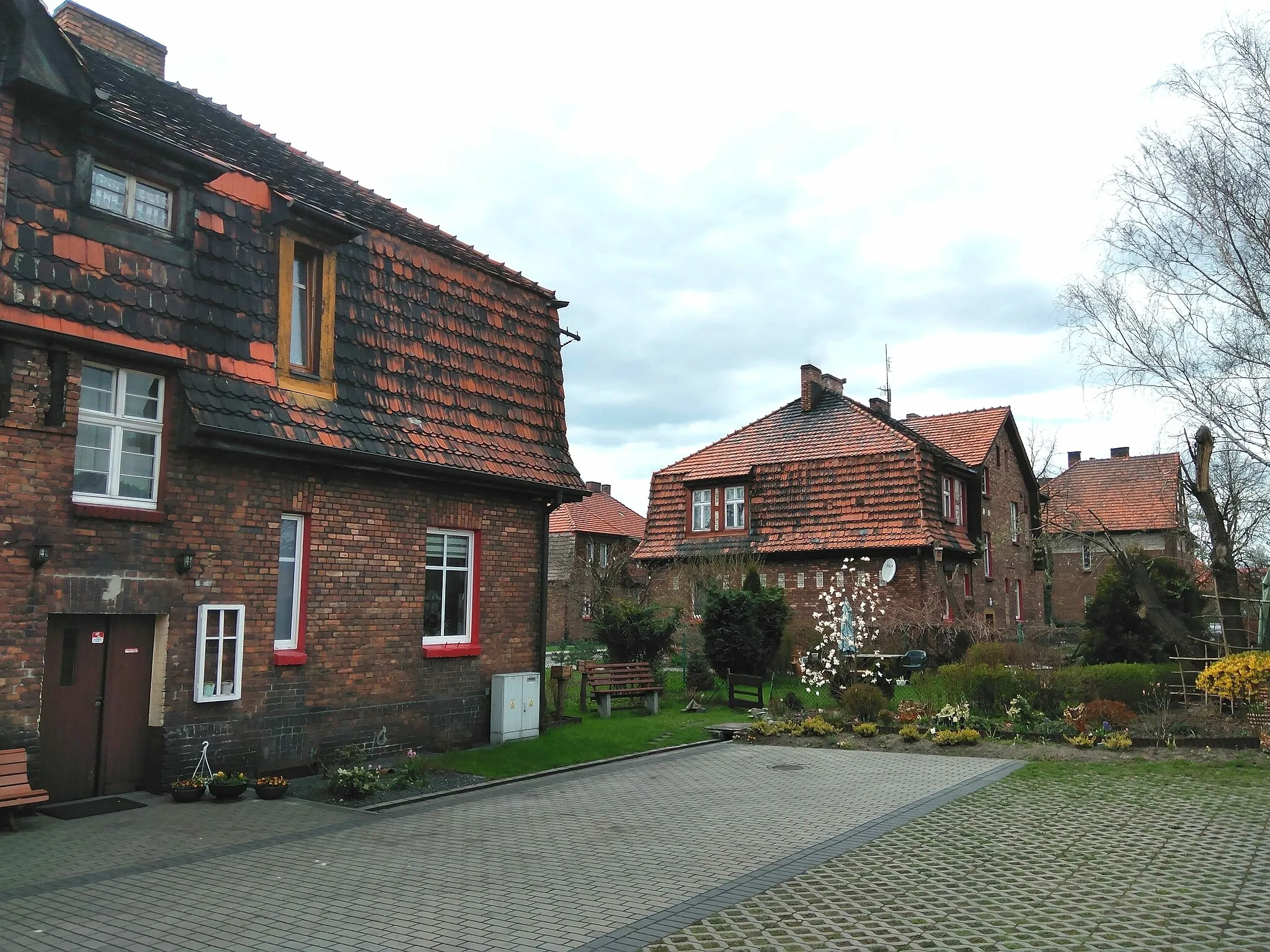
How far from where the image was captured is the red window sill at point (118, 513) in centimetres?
1012

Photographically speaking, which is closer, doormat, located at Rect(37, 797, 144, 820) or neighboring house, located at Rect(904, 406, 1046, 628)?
doormat, located at Rect(37, 797, 144, 820)

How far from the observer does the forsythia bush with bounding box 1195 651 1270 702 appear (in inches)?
631

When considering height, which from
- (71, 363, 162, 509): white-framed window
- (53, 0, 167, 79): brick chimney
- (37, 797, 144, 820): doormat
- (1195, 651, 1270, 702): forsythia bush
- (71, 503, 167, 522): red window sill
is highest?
(53, 0, 167, 79): brick chimney

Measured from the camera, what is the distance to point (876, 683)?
2067cm

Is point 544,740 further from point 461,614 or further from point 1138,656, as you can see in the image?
point 1138,656

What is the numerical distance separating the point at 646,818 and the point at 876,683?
11339 millimetres

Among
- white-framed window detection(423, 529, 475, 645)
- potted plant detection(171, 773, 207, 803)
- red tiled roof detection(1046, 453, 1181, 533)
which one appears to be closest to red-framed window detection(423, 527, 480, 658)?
white-framed window detection(423, 529, 475, 645)

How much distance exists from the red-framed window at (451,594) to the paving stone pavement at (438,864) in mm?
2830

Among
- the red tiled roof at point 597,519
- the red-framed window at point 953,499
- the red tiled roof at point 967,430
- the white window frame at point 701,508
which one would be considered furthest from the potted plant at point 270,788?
the red tiled roof at point 597,519

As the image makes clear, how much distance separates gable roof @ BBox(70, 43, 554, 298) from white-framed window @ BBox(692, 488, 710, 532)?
17261 mm

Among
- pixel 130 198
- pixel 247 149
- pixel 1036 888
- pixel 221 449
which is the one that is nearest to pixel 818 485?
pixel 247 149

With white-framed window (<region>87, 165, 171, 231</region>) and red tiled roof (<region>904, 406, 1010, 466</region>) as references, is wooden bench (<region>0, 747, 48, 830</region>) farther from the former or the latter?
red tiled roof (<region>904, 406, 1010, 466</region>)

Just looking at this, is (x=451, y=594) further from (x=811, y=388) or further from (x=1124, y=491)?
(x=1124, y=491)

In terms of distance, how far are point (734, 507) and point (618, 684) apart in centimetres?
1451
